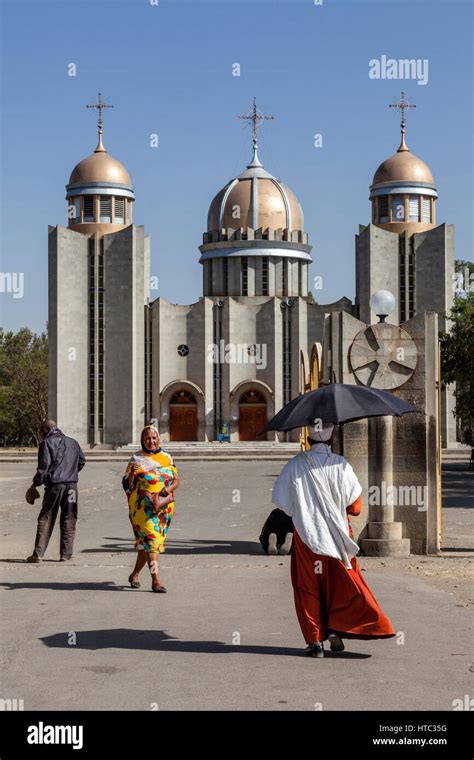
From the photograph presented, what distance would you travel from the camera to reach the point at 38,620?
973cm

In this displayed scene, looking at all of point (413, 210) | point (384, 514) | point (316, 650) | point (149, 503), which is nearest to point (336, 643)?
point (316, 650)

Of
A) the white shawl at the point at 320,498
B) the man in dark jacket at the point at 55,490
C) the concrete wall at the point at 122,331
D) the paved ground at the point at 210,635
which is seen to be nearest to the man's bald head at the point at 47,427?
the man in dark jacket at the point at 55,490

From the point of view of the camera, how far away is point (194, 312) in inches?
2665

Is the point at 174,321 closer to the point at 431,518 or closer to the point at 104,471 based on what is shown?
the point at 104,471

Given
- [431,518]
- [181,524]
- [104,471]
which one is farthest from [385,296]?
[104,471]

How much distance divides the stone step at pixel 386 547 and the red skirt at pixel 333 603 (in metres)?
5.64

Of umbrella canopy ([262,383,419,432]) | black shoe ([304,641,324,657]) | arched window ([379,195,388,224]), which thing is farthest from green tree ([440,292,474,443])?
arched window ([379,195,388,224])

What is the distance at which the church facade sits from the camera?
215ft

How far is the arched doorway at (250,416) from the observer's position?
6738 centimetres

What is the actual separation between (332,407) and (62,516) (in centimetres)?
561

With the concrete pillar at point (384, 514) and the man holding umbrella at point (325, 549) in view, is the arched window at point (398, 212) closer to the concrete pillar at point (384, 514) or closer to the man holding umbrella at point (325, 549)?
the concrete pillar at point (384, 514)

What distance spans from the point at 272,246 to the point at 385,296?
56.0 metres

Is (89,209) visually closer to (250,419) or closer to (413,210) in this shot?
(250,419)

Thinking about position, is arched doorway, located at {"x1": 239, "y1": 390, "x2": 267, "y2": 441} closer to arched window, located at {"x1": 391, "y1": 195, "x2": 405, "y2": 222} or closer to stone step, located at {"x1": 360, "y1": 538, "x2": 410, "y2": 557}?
arched window, located at {"x1": 391, "y1": 195, "x2": 405, "y2": 222}
